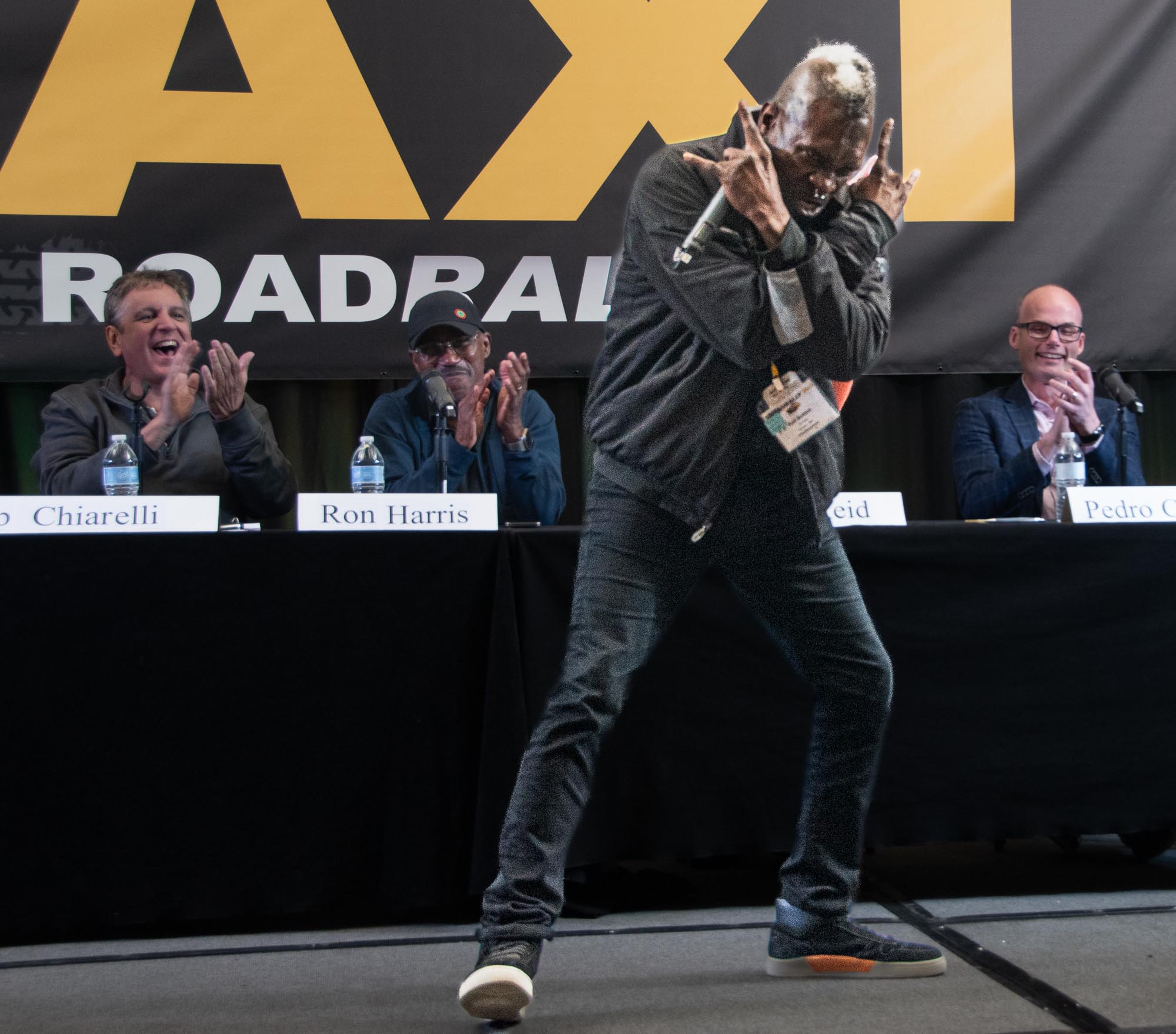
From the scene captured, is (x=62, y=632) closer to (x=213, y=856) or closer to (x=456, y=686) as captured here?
(x=213, y=856)

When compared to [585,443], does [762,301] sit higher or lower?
lower

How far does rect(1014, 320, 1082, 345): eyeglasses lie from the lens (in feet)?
9.84

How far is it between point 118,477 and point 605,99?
63.6 inches

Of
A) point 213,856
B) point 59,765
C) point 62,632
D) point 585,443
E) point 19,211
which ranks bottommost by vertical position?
point 213,856

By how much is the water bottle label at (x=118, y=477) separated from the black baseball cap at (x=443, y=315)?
804 millimetres

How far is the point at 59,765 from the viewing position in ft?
5.96

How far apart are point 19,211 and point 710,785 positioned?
2.15 metres

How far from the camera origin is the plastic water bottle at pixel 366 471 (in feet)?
7.98

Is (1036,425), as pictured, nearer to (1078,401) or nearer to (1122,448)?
(1078,401)

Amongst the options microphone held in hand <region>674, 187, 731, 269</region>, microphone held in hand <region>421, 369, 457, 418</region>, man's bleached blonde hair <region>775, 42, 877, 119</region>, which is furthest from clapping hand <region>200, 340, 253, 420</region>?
man's bleached blonde hair <region>775, 42, 877, 119</region>

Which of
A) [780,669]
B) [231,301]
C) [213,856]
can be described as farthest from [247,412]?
[780,669]

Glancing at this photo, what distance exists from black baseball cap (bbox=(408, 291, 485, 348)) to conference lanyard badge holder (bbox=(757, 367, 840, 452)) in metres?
1.45

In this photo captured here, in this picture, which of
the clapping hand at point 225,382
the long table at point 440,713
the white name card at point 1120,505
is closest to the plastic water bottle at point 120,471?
the clapping hand at point 225,382

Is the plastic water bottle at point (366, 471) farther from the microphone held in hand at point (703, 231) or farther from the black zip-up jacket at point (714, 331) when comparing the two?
the microphone held in hand at point (703, 231)
